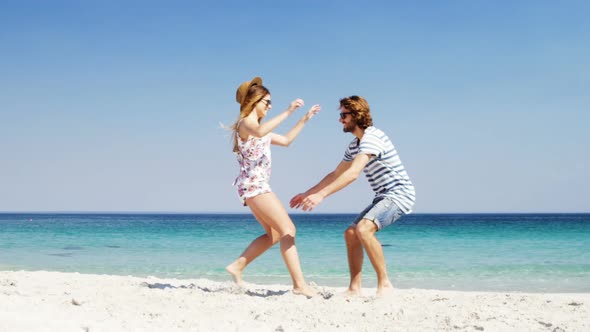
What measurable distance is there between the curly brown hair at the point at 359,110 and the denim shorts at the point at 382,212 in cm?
66

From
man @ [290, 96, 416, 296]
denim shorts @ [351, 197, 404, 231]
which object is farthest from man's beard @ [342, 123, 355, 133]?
denim shorts @ [351, 197, 404, 231]

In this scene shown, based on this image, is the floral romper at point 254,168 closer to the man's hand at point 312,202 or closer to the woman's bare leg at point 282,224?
the woman's bare leg at point 282,224

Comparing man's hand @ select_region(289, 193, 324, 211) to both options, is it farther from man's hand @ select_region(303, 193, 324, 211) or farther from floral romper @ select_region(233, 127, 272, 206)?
floral romper @ select_region(233, 127, 272, 206)

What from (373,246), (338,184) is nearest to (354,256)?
(373,246)

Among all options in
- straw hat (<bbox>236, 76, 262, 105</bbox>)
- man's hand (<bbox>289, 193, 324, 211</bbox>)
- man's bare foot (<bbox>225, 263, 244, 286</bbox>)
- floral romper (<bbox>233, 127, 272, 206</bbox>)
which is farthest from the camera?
man's bare foot (<bbox>225, 263, 244, 286</bbox>)

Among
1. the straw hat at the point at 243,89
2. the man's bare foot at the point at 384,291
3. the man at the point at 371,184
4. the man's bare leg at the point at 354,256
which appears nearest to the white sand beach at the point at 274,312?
the man's bare foot at the point at 384,291

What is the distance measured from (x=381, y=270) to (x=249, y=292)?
1334mm

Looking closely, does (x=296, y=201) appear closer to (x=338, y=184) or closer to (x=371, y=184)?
(x=338, y=184)

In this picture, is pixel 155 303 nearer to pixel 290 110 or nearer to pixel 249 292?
pixel 249 292

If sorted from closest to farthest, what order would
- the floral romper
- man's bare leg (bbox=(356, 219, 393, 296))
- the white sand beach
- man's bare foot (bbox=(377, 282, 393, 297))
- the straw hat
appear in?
1. the white sand beach
2. man's bare leg (bbox=(356, 219, 393, 296))
3. man's bare foot (bbox=(377, 282, 393, 297))
4. the floral romper
5. the straw hat

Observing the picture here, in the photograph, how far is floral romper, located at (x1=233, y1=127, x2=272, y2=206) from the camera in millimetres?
5066

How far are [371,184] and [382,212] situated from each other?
36cm

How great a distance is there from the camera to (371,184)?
203 inches

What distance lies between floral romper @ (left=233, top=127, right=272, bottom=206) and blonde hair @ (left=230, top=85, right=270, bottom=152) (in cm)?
13
